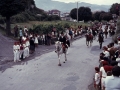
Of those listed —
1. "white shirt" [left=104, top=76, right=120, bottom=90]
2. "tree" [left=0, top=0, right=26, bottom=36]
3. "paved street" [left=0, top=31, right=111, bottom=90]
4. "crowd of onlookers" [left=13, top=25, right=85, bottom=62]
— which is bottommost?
"paved street" [left=0, top=31, right=111, bottom=90]

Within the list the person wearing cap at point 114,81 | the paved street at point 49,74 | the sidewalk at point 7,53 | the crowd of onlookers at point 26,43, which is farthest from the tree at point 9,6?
the person wearing cap at point 114,81

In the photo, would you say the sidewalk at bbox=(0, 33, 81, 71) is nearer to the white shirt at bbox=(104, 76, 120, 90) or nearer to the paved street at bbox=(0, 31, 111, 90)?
the paved street at bbox=(0, 31, 111, 90)

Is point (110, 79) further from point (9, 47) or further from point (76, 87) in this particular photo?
point (9, 47)

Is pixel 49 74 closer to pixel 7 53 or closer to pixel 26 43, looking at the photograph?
pixel 26 43

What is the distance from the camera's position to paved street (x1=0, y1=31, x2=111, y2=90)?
13.4m

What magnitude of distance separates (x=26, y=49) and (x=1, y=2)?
11.9m

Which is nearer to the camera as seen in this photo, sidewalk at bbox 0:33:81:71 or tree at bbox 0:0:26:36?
sidewalk at bbox 0:33:81:71

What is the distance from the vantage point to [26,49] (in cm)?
2184

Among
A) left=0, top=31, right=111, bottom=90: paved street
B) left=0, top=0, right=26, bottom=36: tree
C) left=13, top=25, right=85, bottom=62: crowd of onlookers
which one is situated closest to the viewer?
left=0, top=31, right=111, bottom=90: paved street

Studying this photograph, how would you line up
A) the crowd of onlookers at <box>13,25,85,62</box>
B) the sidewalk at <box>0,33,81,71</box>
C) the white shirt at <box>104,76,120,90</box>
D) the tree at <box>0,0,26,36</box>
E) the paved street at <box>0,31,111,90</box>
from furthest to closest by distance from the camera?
the tree at <box>0,0,26,36</box>
the crowd of onlookers at <box>13,25,85,62</box>
the sidewalk at <box>0,33,81,71</box>
the paved street at <box>0,31,111,90</box>
the white shirt at <box>104,76,120,90</box>

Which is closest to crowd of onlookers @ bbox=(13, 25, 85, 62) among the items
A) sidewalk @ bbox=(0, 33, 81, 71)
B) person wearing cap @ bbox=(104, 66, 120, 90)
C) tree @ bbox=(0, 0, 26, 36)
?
sidewalk @ bbox=(0, 33, 81, 71)

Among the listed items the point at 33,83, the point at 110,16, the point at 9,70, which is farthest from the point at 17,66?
the point at 110,16

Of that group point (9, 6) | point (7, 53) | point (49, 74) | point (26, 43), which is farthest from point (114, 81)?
point (9, 6)

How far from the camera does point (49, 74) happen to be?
15.8 metres
